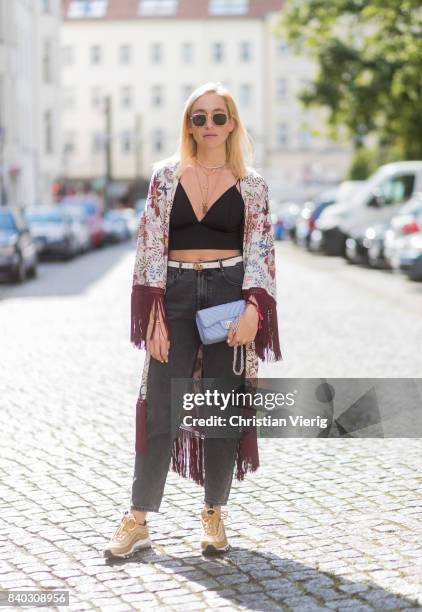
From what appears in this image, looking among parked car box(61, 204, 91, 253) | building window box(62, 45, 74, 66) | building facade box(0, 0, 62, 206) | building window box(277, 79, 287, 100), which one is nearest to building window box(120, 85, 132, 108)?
building window box(62, 45, 74, 66)

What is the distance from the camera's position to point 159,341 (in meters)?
5.19

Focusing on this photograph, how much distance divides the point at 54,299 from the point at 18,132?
125 ft

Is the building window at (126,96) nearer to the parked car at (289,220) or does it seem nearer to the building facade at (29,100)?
the building facade at (29,100)

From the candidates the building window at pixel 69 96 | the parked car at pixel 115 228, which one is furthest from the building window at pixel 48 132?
the building window at pixel 69 96

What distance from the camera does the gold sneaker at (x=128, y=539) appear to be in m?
5.25

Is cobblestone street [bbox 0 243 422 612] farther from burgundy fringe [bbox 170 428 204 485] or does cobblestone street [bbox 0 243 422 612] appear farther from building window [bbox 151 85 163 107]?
building window [bbox 151 85 163 107]

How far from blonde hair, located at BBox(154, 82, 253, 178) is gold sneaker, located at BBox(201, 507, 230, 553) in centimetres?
133

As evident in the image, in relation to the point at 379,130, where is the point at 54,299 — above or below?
below

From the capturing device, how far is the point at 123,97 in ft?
341

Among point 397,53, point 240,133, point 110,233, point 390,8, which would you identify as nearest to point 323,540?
point 240,133

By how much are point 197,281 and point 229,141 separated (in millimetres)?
583

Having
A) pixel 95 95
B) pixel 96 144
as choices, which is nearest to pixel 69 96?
pixel 95 95

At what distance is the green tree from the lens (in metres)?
37.0

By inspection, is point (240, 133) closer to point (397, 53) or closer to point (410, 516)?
point (410, 516)
